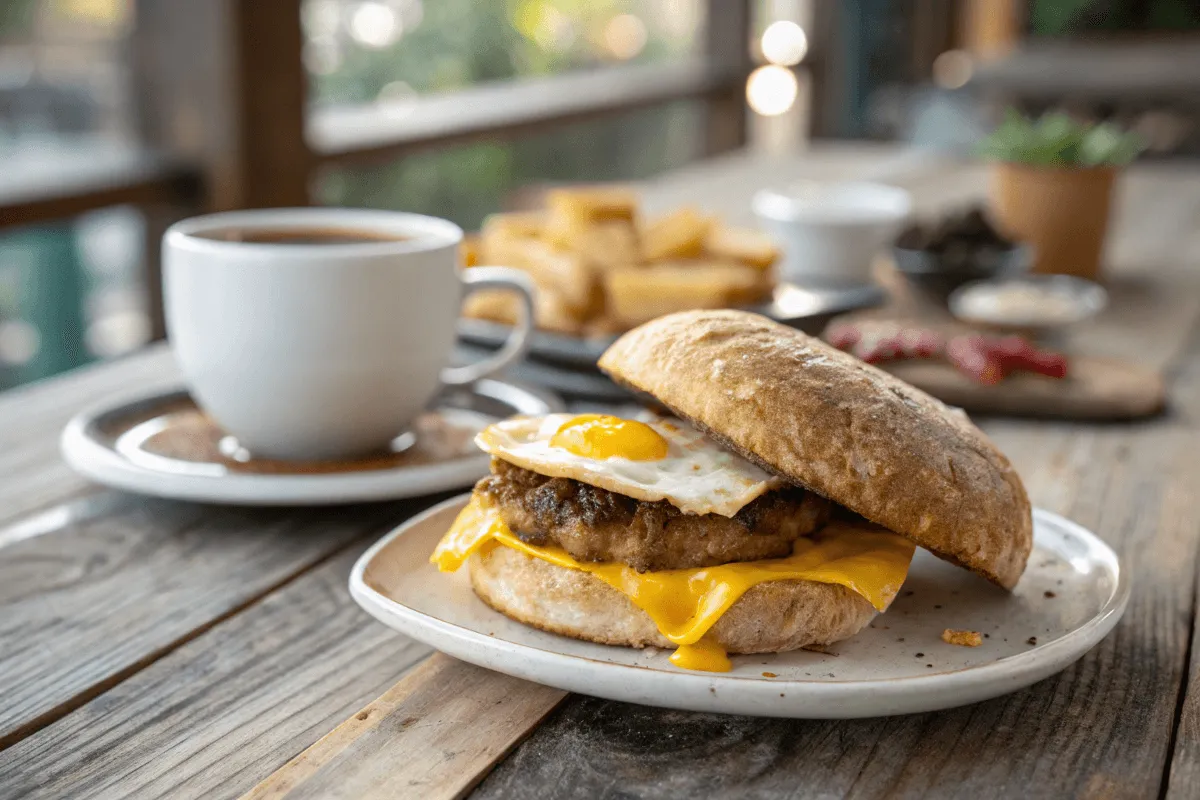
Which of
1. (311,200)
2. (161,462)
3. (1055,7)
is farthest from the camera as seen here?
(1055,7)

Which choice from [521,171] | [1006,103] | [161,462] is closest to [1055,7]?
[1006,103]

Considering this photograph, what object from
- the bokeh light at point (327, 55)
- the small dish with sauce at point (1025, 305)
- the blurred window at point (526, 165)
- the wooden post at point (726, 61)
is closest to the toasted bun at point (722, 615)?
the small dish with sauce at point (1025, 305)

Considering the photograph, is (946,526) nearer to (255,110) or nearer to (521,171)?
(255,110)

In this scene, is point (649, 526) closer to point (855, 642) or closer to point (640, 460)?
point (640, 460)

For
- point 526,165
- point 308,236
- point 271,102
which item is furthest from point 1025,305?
point 526,165

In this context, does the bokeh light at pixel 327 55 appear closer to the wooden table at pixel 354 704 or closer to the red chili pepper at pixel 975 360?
the red chili pepper at pixel 975 360

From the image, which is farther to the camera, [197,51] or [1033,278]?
[197,51]
